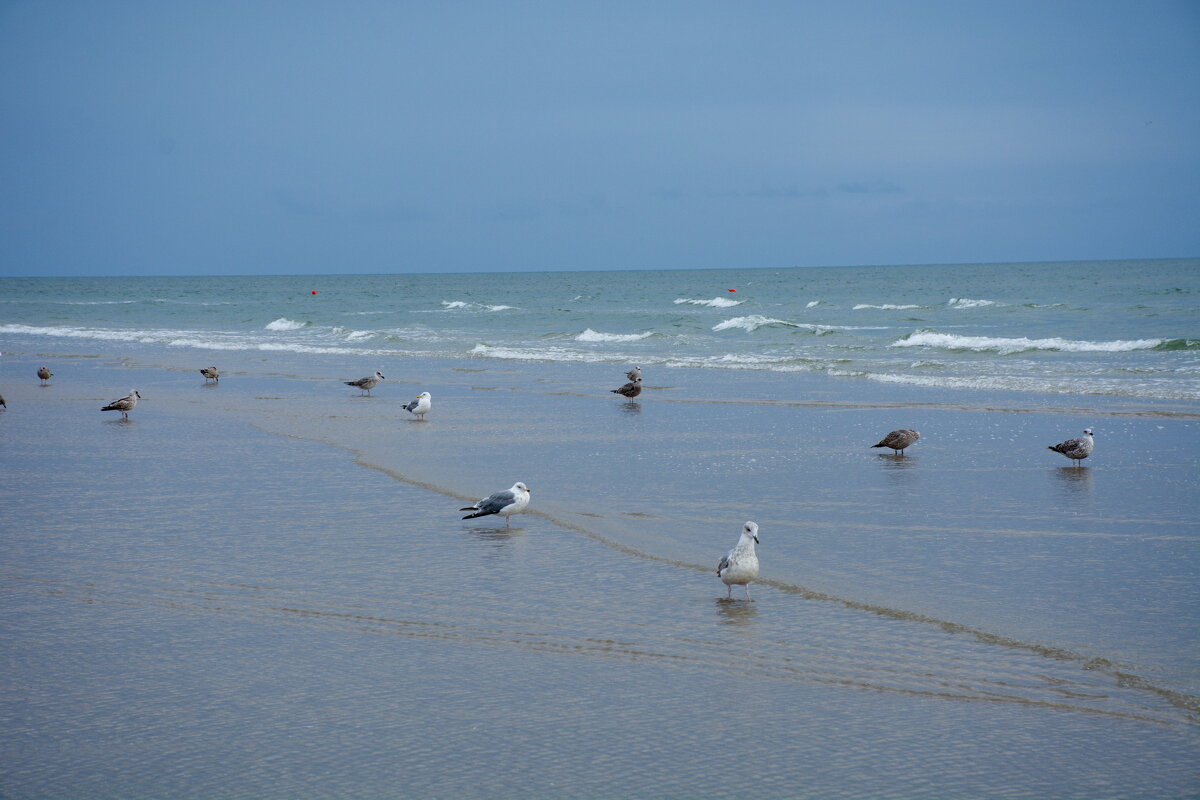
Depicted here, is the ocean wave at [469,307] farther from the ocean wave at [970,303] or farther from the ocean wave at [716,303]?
the ocean wave at [970,303]

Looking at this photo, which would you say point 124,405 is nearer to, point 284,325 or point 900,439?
point 900,439

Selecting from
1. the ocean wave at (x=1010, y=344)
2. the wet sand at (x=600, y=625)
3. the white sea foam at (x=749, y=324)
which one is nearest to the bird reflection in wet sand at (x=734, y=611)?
the wet sand at (x=600, y=625)

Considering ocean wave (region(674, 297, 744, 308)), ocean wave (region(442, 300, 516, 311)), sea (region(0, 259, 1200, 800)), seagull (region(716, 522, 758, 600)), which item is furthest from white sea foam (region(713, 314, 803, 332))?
seagull (region(716, 522, 758, 600))

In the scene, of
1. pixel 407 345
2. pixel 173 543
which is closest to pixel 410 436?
pixel 173 543

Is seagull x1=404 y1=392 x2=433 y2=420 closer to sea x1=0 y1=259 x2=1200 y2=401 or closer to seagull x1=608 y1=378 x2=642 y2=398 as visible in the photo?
seagull x1=608 y1=378 x2=642 y2=398

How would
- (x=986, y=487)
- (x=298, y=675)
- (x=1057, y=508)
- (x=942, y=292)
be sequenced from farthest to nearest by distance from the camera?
(x=942, y=292) < (x=986, y=487) < (x=1057, y=508) < (x=298, y=675)

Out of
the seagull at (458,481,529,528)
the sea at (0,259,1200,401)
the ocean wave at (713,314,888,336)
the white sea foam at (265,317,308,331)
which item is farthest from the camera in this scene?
the white sea foam at (265,317,308,331)

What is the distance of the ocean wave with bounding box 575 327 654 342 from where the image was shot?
150 feet

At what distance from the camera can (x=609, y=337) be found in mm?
47469

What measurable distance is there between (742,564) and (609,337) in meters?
40.1

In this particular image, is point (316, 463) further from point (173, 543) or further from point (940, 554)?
point (940, 554)

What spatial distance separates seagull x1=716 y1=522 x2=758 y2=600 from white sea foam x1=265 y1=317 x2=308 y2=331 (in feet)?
175

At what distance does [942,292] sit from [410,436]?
248 feet

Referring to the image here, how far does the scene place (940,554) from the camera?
889 cm
